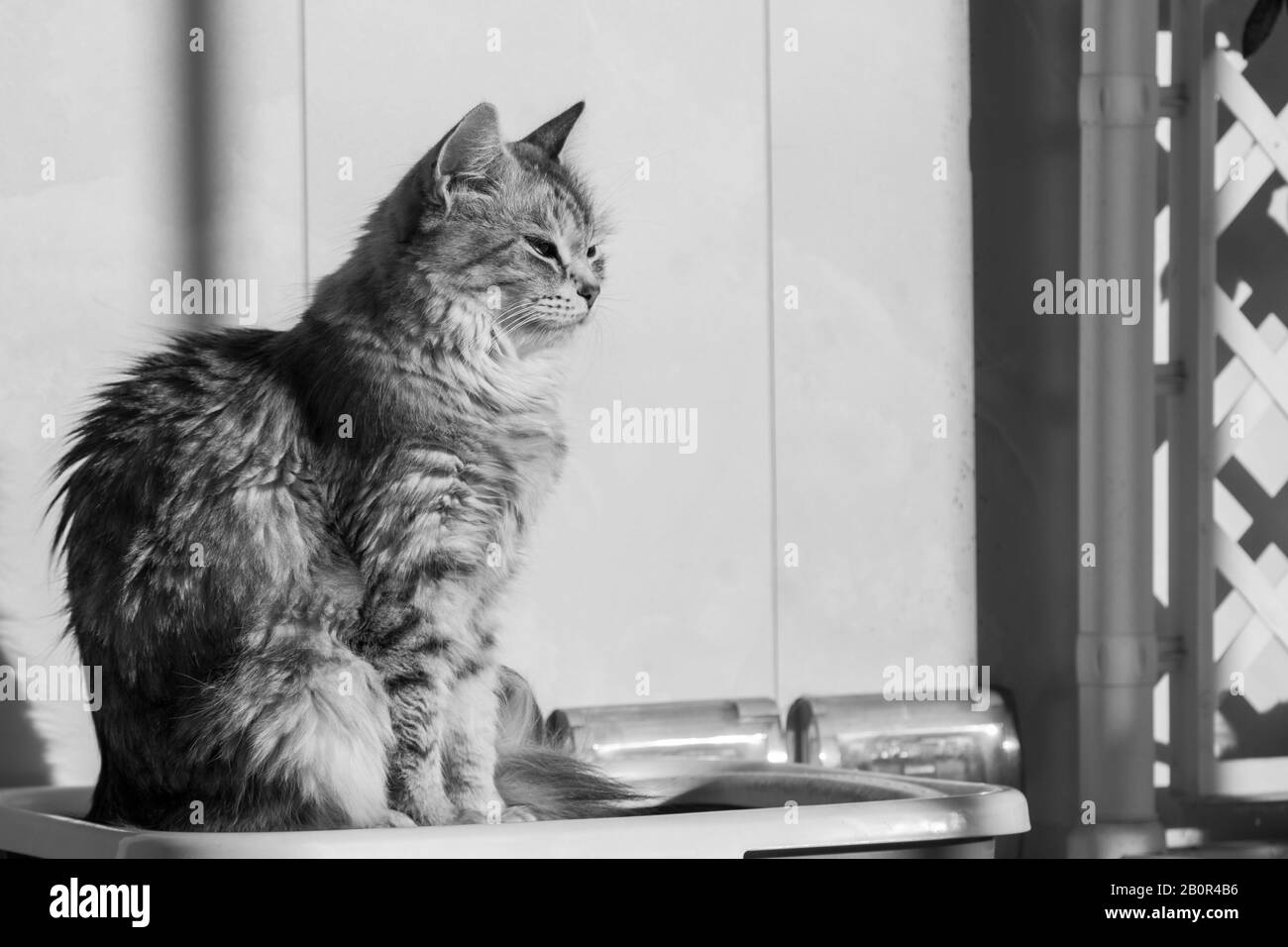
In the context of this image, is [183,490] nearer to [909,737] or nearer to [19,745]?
[19,745]

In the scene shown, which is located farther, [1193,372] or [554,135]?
[1193,372]

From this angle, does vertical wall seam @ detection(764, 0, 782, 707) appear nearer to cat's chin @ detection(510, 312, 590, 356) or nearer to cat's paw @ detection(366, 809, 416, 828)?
cat's chin @ detection(510, 312, 590, 356)

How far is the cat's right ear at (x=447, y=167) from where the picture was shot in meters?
1.53

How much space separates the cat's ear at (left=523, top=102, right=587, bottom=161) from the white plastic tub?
2.46ft

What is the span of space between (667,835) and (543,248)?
2.05 feet

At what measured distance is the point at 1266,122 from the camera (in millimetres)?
2398

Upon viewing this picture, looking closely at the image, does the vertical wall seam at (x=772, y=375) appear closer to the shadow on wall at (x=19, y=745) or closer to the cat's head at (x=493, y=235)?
the cat's head at (x=493, y=235)

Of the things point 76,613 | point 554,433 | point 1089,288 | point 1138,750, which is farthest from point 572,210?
point 1138,750

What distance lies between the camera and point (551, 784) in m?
1.67

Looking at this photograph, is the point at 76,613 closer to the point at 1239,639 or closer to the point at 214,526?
the point at 214,526

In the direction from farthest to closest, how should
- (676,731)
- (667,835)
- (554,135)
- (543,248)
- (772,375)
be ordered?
(772,375)
(676,731)
(554,135)
(543,248)
(667,835)

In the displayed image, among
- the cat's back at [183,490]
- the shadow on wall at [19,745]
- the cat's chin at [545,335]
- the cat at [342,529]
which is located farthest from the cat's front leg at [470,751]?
the shadow on wall at [19,745]

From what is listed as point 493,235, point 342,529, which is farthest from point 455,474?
point 493,235

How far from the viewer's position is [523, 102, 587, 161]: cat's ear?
1.73m
